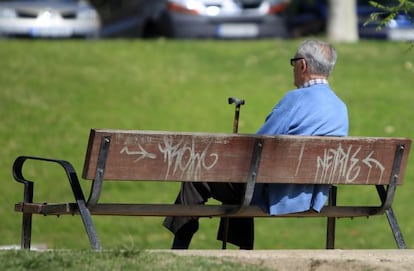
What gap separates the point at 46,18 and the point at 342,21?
4.63 metres

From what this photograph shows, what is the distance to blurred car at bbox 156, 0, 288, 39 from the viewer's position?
67.5ft

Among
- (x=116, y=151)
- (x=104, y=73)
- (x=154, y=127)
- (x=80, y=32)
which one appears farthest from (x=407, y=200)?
(x=80, y=32)

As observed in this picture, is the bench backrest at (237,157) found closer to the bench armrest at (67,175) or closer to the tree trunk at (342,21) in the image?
the bench armrest at (67,175)

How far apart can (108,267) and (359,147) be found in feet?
6.45

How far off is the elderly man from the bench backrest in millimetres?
153

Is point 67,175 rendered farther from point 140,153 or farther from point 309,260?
point 309,260

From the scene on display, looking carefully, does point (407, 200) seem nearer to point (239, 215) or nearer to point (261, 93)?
point (261, 93)

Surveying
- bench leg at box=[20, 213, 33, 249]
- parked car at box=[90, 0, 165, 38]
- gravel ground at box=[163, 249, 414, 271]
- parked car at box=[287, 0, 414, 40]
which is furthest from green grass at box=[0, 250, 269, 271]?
parked car at box=[287, 0, 414, 40]

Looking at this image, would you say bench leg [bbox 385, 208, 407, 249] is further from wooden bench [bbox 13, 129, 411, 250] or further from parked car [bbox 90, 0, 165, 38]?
parked car [bbox 90, 0, 165, 38]

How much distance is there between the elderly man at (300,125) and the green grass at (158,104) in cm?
489

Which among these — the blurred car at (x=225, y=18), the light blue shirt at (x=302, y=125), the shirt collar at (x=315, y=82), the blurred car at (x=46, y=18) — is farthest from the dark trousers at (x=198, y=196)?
the blurred car at (x=46, y=18)

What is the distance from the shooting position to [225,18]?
2064cm

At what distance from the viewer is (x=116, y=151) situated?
23.1ft

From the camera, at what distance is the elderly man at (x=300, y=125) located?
297 inches
